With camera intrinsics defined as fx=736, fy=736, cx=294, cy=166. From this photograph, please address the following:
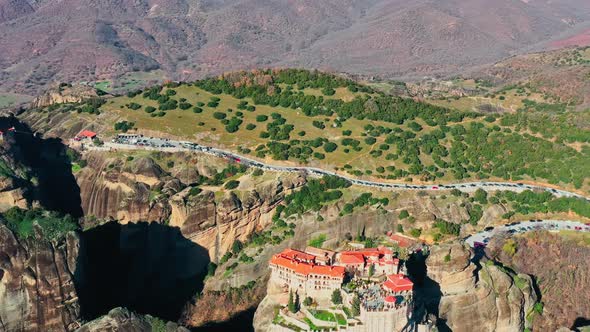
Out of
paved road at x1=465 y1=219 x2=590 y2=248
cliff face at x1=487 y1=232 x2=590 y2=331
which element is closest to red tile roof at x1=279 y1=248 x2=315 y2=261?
cliff face at x1=487 y1=232 x2=590 y2=331

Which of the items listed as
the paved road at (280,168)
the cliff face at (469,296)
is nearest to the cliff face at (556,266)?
the cliff face at (469,296)

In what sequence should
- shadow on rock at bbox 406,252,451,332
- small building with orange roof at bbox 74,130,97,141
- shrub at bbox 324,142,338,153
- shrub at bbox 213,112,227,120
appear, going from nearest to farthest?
shadow on rock at bbox 406,252,451,332 → small building with orange roof at bbox 74,130,97,141 → shrub at bbox 324,142,338,153 → shrub at bbox 213,112,227,120

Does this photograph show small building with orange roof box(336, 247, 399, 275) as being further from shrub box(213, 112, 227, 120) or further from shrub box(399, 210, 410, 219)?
shrub box(213, 112, 227, 120)

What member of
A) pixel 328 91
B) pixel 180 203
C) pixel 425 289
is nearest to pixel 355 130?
pixel 328 91

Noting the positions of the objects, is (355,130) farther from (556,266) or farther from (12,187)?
(12,187)

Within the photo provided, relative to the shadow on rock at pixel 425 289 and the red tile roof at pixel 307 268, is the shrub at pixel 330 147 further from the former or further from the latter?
the red tile roof at pixel 307 268

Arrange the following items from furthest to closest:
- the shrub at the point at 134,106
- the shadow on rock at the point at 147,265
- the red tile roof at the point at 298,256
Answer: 1. the shrub at the point at 134,106
2. the shadow on rock at the point at 147,265
3. the red tile roof at the point at 298,256
